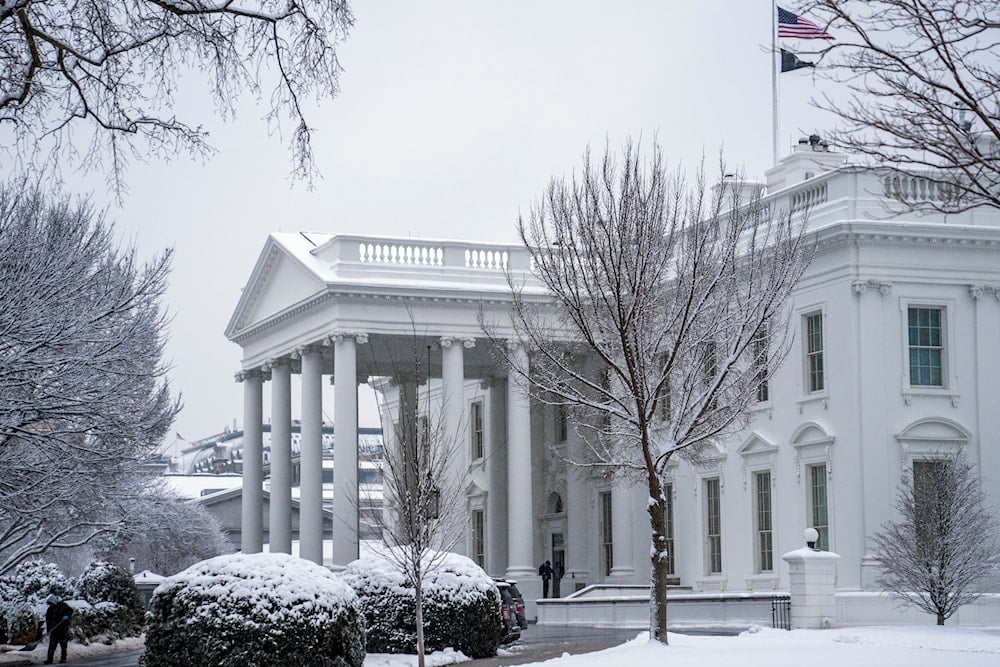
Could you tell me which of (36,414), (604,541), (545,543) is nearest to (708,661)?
(36,414)

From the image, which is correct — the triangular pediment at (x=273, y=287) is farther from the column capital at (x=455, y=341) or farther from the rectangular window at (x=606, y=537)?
the rectangular window at (x=606, y=537)

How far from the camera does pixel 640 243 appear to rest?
81.1 ft

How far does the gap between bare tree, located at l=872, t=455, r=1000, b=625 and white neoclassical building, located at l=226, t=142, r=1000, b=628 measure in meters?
2.63

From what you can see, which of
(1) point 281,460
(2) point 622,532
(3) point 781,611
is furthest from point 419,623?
(1) point 281,460

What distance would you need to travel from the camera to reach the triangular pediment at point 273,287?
160 feet

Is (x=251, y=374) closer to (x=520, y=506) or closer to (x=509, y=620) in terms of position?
(x=520, y=506)

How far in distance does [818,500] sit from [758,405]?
3497 millimetres

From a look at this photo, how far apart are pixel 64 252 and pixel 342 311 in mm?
22159

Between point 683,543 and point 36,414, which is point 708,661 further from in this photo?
point 683,543

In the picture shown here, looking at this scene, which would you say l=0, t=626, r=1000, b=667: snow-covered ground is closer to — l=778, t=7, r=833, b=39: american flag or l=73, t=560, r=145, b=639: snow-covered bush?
l=778, t=7, r=833, b=39: american flag

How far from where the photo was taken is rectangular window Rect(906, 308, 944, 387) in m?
38.2

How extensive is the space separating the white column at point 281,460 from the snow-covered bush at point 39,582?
28.3ft

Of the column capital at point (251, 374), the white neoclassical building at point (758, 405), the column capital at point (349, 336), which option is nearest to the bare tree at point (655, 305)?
the white neoclassical building at point (758, 405)

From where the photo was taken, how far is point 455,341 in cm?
4759
